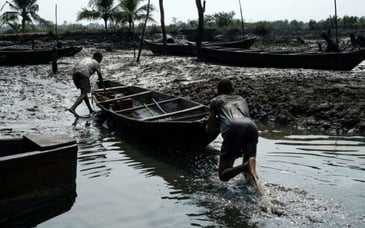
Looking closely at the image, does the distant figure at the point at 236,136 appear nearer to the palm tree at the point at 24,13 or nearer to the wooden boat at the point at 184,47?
the wooden boat at the point at 184,47

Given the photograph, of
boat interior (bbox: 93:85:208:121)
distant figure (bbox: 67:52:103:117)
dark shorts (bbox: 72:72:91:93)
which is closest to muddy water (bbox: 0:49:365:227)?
boat interior (bbox: 93:85:208:121)

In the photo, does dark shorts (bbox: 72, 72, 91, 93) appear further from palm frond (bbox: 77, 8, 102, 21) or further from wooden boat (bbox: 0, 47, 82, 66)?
palm frond (bbox: 77, 8, 102, 21)

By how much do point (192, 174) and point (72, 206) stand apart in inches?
73.1

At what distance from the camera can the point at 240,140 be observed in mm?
5371

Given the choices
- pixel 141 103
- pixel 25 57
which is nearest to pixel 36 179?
pixel 141 103

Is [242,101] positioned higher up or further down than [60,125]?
higher up

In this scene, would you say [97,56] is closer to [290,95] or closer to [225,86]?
[290,95]

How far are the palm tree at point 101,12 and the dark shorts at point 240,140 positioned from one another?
32.8m

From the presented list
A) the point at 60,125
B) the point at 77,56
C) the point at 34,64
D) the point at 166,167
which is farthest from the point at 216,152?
the point at 77,56

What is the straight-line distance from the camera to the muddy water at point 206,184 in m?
4.82

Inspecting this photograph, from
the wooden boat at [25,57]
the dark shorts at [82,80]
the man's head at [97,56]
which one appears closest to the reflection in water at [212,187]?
the dark shorts at [82,80]

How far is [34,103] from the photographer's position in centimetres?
1266

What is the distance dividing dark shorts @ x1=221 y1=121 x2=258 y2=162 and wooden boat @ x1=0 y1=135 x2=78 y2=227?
182cm

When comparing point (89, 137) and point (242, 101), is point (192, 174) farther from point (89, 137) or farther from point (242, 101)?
point (89, 137)
